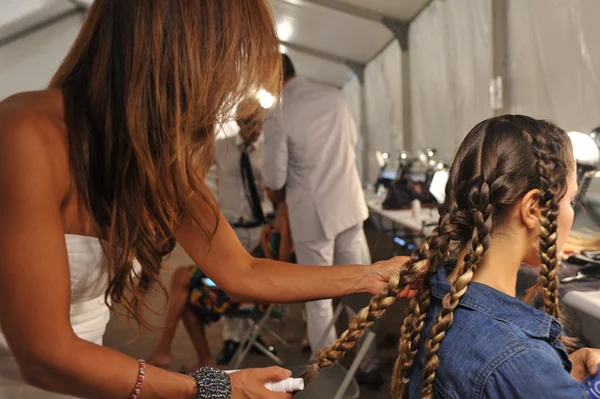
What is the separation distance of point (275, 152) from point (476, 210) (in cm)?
206

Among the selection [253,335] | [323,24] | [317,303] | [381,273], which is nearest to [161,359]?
[253,335]

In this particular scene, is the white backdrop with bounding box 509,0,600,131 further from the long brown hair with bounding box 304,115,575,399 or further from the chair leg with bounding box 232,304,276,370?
the long brown hair with bounding box 304,115,575,399

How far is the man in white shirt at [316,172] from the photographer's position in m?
2.94

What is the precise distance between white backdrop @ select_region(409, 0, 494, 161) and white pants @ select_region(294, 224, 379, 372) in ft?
4.29

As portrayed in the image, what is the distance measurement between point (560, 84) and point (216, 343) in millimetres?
2547

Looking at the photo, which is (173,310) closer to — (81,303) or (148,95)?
(81,303)

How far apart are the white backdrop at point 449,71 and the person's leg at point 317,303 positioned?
1472mm

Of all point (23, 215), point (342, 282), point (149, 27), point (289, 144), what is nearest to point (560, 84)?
point (289, 144)

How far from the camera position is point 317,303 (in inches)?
117

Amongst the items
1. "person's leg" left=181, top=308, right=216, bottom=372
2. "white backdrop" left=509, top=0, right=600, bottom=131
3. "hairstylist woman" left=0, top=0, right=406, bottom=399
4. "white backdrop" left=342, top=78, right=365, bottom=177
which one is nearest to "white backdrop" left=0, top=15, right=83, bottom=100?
"person's leg" left=181, top=308, right=216, bottom=372

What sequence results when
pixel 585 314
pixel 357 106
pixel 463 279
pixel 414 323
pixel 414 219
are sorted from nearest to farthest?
pixel 463 279, pixel 414 323, pixel 585 314, pixel 414 219, pixel 357 106

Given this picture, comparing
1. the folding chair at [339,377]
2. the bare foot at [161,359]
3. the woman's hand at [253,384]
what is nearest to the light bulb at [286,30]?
the bare foot at [161,359]

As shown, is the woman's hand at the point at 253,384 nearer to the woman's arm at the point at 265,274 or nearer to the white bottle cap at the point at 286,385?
the white bottle cap at the point at 286,385

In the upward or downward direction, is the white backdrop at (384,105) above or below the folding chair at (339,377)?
above
